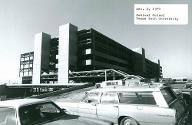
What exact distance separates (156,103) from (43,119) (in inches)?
128

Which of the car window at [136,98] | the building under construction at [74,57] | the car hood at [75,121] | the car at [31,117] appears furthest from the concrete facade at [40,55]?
the car hood at [75,121]

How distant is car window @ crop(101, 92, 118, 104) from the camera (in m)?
6.76

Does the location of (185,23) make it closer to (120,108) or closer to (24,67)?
(120,108)

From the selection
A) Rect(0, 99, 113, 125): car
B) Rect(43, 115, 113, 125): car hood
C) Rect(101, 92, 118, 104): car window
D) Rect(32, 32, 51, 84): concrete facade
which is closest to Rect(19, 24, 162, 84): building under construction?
Rect(32, 32, 51, 84): concrete facade

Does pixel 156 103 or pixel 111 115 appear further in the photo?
pixel 111 115

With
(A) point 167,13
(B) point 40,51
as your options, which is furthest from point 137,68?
(A) point 167,13

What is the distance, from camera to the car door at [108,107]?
21.6ft

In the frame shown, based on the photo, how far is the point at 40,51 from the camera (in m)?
60.0

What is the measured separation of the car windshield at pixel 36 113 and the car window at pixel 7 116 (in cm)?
18

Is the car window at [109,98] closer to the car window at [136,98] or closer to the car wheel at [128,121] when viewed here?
the car window at [136,98]

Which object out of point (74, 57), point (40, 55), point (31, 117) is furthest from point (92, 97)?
point (40, 55)

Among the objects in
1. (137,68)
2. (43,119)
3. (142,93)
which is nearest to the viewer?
(43,119)

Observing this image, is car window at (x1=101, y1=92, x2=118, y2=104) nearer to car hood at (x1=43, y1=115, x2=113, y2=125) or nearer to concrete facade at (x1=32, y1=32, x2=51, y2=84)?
car hood at (x1=43, y1=115, x2=113, y2=125)

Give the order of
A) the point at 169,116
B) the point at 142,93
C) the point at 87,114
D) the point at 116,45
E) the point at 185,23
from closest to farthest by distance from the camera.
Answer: the point at 169,116
the point at 142,93
the point at 87,114
the point at 185,23
the point at 116,45
